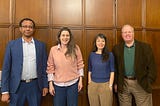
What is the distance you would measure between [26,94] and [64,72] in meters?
0.56

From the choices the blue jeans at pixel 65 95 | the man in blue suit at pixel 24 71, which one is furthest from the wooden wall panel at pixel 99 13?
the blue jeans at pixel 65 95

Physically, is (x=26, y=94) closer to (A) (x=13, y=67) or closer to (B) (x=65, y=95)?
(A) (x=13, y=67)

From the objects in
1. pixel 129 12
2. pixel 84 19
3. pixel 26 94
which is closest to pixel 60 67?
pixel 26 94

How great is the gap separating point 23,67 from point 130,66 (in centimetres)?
145

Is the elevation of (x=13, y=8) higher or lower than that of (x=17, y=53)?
Answer: higher

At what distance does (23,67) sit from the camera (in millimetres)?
2678

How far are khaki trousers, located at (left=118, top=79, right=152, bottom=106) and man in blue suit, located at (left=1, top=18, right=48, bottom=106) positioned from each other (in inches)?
45.3

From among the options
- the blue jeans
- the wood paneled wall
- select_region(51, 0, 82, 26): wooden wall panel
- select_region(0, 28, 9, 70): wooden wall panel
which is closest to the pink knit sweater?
the blue jeans

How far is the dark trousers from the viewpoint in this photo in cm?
266

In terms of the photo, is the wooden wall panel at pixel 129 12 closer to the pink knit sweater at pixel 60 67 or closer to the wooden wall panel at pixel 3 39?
the pink knit sweater at pixel 60 67

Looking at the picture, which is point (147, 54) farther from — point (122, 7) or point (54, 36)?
point (54, 36)

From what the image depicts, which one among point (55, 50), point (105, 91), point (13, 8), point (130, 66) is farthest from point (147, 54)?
point (13, 8)

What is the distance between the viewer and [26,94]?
2701mm

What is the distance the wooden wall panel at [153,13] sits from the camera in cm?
346
